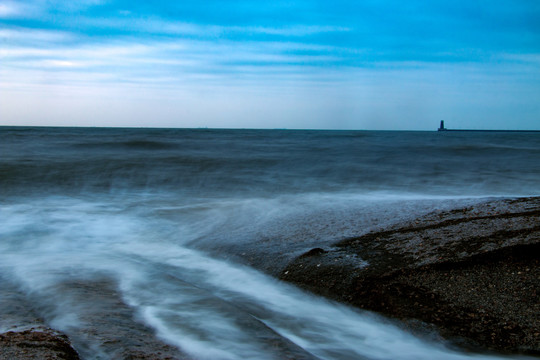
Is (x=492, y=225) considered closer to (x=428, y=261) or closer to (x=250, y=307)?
(x=428, y=261)

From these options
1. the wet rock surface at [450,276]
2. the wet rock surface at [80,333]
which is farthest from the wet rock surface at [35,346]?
the wet rock surface at [450,276]

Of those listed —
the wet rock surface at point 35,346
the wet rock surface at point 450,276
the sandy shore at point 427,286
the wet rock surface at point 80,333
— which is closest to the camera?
the wet rock surface at point 35,346

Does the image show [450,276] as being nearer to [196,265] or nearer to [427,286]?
[427,286]

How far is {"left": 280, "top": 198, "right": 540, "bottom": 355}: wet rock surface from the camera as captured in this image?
2467 mm

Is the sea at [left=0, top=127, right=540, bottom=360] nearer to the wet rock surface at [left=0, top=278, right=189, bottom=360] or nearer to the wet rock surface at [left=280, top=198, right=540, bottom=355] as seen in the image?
the wet rock surface at [left=0, top=278, right=189, bottom=360]

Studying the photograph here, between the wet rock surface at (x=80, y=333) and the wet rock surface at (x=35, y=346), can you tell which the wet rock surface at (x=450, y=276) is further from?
the wet rock surface at (x=35, y=346)

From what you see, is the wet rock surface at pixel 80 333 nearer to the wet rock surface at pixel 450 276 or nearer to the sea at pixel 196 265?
the sea at pixel 196 265

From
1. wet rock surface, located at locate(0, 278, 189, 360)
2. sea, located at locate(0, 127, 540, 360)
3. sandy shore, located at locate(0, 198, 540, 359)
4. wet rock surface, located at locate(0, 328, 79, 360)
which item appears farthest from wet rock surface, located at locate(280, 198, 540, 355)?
wet rock surface, located at locate(0, 328, 79, 360)

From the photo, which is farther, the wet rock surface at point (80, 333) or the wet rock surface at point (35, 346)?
the wet rock surface at point (80, 333)

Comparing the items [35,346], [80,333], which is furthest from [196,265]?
[35,346]

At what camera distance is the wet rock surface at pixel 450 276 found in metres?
2.47

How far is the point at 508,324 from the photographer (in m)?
2.44

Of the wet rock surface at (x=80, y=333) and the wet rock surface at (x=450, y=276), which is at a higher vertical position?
the wet rock surface at (x=450, y=276)

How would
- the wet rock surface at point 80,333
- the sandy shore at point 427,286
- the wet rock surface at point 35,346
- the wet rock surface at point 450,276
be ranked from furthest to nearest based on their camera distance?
1. the wet rock surface at point 450,276
2. the sandy shore at point 427,286
3. the wet rock surface at point 80,333
4. the wet rock surface at point 35,346
